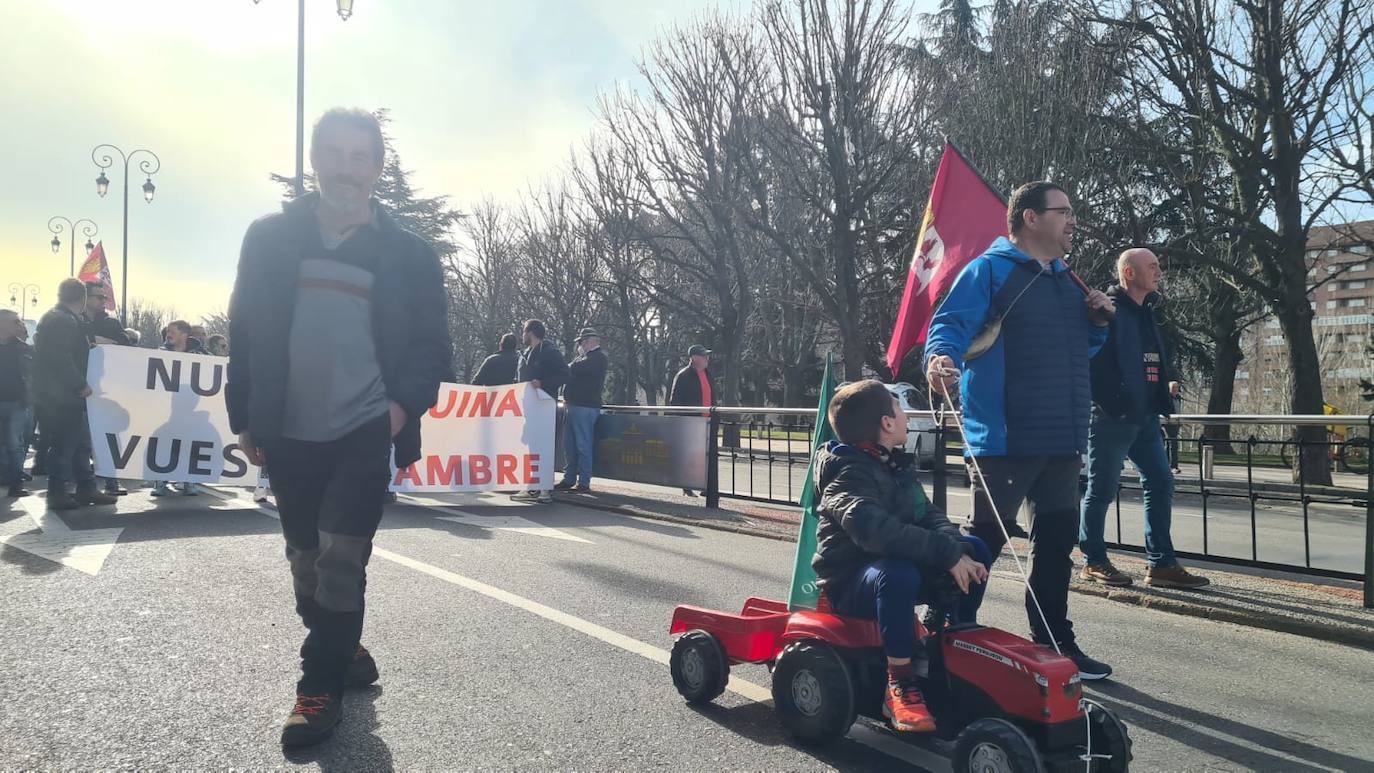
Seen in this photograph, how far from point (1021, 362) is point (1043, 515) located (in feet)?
2.13

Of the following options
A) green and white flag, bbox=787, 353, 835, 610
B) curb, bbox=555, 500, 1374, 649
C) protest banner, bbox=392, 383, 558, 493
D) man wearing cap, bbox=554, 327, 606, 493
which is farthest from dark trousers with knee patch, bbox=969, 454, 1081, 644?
man wearing cap, bbox=554, 327, 606, 493

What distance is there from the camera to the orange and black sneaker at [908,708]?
2797 millimetres

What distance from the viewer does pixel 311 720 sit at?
3.04 m

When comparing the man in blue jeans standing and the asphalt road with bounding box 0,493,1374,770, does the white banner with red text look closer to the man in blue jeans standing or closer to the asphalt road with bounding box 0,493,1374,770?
the asphalt road with bounding box 0,493,1374,770

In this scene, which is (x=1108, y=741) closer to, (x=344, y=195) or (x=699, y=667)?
(x=699, y=667)

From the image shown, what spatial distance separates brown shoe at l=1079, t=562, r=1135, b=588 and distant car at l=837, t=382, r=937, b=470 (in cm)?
126

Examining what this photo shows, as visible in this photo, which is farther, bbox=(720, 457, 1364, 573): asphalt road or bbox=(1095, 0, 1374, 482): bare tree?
bbox=(1095, 0, 1374, 482): bare tree

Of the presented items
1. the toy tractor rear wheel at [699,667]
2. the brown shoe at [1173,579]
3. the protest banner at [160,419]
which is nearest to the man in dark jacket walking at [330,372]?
the toy tractor rear wheel at [699,667]

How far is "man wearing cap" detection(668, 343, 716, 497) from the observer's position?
42.1ft

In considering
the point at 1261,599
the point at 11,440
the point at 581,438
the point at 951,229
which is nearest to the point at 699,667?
the point at 1261,599

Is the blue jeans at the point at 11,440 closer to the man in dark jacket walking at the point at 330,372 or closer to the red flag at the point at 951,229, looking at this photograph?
the man in dark jacket walking at the point at 330,372

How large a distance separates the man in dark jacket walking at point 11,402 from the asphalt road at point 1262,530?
33.1ft

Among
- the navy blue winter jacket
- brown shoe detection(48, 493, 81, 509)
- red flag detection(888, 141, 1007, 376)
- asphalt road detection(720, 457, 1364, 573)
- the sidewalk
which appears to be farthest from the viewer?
brown shoe detection(48, 493, 81, 509)

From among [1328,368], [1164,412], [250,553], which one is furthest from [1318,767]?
[1328,368]
